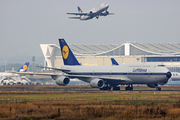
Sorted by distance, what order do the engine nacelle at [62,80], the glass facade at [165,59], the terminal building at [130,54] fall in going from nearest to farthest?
the engine nacelle at [62,80]
the glass facade at [165,59]
the terminal building at [130,54]

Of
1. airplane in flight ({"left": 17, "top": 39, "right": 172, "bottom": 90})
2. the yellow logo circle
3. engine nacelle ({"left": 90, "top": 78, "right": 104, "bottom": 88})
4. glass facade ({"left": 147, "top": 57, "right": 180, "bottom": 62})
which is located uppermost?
glass facade ({"left": 147, "top": 57, "right": 180, "bottom": 62})

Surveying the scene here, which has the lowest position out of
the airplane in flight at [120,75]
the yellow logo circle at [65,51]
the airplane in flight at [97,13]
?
the airplane in flight at [120,75]

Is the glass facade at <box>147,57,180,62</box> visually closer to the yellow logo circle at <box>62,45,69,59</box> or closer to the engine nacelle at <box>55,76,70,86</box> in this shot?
the yellow logo circle at <box>62,45,69,59</box>

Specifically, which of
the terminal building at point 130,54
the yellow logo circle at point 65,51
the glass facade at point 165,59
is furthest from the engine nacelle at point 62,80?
the glass facade at point 165,59

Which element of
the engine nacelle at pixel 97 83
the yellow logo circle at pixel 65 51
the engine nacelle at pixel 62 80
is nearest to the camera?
the engine nacelle at pixel 97 83

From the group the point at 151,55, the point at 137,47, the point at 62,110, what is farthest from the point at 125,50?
the point at 62,110

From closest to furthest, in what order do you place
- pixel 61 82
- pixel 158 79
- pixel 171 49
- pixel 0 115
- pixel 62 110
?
pixel 0 115
pixel 62 110
pixel 158 79
pixel 61 82
pixel 171 49

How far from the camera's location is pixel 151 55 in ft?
561

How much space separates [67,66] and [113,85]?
10.7 m

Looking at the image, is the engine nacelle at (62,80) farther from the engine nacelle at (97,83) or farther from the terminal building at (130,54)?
the terminal building at (130,54)

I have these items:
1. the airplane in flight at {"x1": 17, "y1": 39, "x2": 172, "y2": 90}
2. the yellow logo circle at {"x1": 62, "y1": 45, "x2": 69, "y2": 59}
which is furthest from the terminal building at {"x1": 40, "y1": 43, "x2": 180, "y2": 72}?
the airplane in flight at {"x1": 17, "y1": 39, "x2": 172, "y2": 90}

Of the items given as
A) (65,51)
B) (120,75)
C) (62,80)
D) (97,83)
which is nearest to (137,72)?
(120,75)

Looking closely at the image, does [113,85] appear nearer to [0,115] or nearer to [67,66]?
[67,66]

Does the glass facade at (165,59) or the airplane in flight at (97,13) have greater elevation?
the airplane in flight at (97,13)
